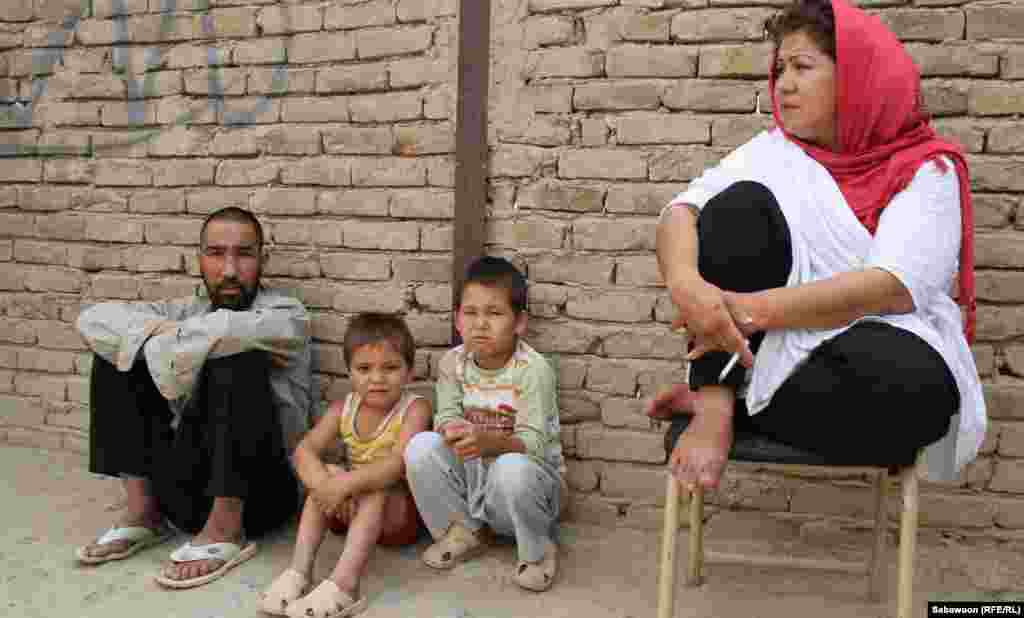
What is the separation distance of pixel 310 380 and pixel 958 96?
7.90 ft

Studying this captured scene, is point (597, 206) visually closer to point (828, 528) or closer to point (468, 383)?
point (468, 383)

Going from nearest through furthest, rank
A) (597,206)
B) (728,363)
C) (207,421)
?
(728,363) < (207,421) < (597,206)

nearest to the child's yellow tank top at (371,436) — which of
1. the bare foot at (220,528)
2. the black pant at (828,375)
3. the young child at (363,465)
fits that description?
the young child at (363,465)

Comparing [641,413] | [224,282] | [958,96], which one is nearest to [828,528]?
[641,413]

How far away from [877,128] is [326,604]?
1.88 m

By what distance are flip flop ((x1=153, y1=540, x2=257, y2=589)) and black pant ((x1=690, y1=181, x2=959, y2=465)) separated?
1.61 metres

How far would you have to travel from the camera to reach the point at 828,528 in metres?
2.70

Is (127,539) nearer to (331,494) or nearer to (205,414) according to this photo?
(205,414)

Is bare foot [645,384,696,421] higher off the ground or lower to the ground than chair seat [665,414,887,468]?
higher

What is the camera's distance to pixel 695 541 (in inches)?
93.8

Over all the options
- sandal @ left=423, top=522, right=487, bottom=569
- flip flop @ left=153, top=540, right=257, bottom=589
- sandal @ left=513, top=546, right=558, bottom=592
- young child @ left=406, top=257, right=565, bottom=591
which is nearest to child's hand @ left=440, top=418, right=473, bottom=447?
young child @ left=406, top=257, right=565, bottom=591

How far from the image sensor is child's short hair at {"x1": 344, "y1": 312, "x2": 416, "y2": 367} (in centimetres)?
270

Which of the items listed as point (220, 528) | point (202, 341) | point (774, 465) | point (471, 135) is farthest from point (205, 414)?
point (774, 465)

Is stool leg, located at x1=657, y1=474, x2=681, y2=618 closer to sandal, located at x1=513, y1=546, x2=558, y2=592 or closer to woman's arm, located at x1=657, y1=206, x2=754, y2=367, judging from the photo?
woman's arm, located at x1=657, y1=206, x2=754, y2=367
